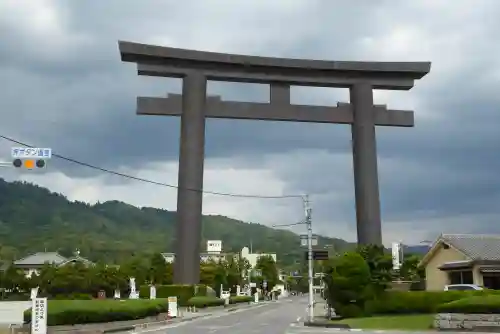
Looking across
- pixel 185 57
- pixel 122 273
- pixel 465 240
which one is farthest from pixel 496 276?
pixel 122 273

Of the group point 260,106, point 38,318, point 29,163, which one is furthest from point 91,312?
point 260,106

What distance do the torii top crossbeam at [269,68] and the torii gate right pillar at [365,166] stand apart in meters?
1.19

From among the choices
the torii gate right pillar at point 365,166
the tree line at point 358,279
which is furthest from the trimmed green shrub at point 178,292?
the torii gate right pillar at point 365,166

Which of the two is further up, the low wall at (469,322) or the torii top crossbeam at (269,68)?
the torii top crossbeam at (269,68)

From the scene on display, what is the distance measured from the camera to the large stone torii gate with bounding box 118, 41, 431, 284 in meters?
38.9

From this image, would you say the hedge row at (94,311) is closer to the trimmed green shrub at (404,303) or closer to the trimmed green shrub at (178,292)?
the trimmed green shrub at (178,292)

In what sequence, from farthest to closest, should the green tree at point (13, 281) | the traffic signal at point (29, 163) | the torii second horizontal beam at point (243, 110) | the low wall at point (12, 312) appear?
the green tree at point (13, 281) → the torii second horizontal beam at point (243, 110) → the low wall at point (12, 312) → the traffic signal at point (29, 163)

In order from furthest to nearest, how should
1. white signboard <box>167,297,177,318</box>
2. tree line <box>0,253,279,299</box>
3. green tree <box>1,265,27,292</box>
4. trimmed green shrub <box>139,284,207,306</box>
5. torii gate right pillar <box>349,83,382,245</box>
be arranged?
green tree <box>1,265,27,292</box> → tree line <box>0,253,279,299</box> → trimmed green shrub <box>139,284,207,306</box> → torii gate right pillar <box>349,83,382,245</box> → white signboard <box>167,297,177,318</box>

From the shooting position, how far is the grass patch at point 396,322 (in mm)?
26633

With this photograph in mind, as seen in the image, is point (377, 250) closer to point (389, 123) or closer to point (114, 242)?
point (389, 123)

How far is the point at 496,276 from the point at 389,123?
1166 cm

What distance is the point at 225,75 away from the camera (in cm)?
4062

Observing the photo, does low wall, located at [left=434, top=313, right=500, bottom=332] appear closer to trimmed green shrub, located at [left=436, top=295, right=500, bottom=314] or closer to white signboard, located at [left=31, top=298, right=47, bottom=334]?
trimmed green shrub, located at [left=436, top=295, right=500, bottom=314]

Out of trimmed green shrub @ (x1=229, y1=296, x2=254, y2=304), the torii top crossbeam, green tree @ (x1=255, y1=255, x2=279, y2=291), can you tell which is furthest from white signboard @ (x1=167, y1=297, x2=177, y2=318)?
green tree @ (x1=255, y1=255, x2=279, y2=291)
